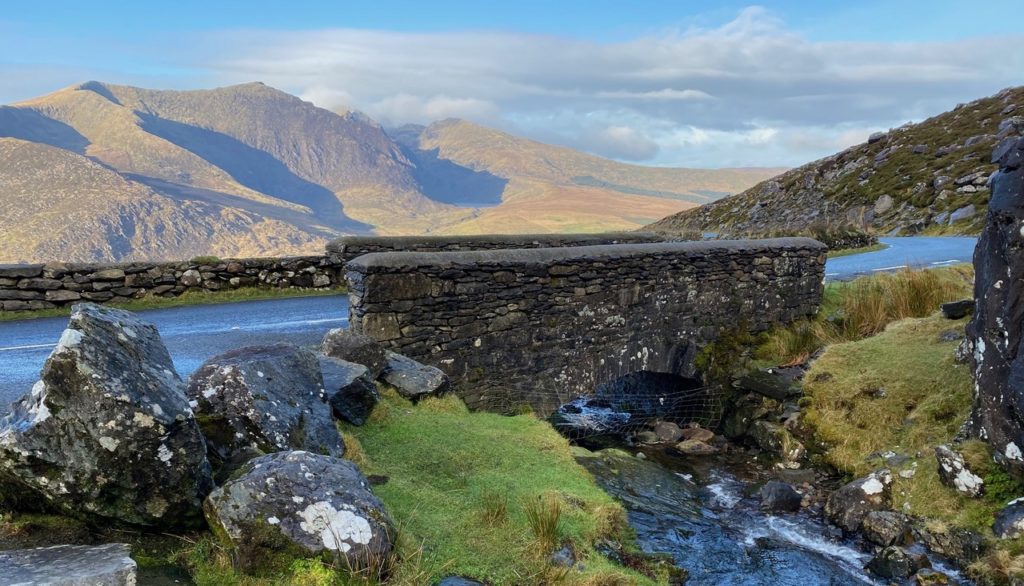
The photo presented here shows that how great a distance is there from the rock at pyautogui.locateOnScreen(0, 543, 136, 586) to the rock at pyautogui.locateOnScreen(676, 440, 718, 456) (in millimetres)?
9656

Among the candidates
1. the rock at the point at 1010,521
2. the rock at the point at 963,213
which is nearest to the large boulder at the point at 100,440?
the rock at the point at 1010,521

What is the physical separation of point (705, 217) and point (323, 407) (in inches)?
1789

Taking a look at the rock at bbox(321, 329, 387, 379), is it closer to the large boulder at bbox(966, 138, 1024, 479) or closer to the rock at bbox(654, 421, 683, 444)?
the rock at bbox(654, 421, 683, 444)

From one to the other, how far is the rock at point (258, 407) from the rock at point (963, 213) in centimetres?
3140

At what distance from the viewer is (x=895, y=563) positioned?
299 inches

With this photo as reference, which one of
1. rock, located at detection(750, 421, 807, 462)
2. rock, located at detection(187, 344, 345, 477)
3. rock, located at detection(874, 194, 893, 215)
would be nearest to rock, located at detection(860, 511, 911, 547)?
rock, located at detection(750, 421, 807, 462)

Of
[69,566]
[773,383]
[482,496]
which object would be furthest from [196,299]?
[69,566]

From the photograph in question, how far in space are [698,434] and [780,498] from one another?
11.1 ft

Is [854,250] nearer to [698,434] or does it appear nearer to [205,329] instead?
[698,434]

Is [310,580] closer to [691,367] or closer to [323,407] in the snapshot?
[323,407]

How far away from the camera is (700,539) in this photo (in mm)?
8164

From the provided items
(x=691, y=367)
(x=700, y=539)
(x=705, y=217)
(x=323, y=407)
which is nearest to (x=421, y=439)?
(x=323, y=407)

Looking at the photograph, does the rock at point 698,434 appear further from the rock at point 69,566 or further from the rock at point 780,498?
the rock at point 69,566

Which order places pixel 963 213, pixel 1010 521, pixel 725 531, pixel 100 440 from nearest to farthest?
pixel 100 440, pixel 1010 521, pixel 725 531, pixel 963 213
